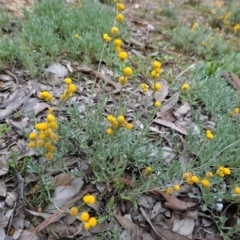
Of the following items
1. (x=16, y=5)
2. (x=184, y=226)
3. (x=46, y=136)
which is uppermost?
(x=46, y=136)

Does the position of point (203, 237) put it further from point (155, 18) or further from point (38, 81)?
point (155, 18)

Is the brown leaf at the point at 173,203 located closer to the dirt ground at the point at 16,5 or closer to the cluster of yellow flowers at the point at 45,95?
the cluster of yellow flowers at the point at 45,95

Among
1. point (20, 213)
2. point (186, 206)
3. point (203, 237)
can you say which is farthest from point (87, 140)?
point (203, 237)

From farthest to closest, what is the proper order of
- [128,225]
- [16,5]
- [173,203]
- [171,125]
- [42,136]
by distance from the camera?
1. [16,5]
2. [171,125]
3. [173,203]
4. [128,225]
5. [42,136]

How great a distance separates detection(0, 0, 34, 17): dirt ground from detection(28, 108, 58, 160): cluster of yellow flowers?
2424mm

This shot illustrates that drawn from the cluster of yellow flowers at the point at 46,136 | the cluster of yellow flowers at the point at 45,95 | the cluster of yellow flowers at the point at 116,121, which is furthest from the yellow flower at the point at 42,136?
the cluster of yellow flowers at the point at 116,121

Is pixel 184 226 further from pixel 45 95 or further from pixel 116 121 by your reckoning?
pixel 45 95

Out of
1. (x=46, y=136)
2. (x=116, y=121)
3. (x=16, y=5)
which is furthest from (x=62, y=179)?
(x=16, y=5)

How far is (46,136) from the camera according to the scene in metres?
1.55

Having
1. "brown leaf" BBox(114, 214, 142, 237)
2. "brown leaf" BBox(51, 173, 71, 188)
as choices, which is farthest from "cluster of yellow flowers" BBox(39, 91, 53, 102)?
"brown leaf" BBox(114, 214, 142, 237)

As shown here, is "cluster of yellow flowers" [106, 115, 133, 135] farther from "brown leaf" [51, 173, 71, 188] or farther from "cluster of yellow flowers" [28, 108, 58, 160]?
"brown leaf" [51, 173, 71, 188]

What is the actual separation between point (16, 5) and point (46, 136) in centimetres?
275

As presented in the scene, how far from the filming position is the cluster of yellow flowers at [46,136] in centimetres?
146

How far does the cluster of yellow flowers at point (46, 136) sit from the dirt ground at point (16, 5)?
2.42 meters
